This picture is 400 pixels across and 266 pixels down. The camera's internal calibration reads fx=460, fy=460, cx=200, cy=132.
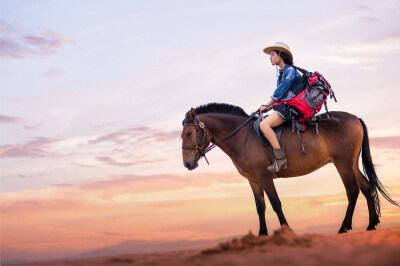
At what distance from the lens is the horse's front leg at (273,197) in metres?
9.51

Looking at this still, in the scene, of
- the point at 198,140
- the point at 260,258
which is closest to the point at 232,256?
the point at 260,258

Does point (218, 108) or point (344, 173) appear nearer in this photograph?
point (344, 173)

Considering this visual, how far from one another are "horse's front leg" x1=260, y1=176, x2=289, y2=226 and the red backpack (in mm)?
1616

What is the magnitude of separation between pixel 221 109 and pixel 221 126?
532mm

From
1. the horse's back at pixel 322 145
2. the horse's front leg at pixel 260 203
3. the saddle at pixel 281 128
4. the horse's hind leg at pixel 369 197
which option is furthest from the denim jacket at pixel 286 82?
the horse's hind leg at pixel 369 197

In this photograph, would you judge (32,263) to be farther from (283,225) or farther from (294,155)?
(294,155)

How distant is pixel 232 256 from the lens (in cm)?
738

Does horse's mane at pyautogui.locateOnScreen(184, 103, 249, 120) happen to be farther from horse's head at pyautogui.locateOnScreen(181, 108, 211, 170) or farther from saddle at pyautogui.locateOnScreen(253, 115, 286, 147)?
saddle at pyautogui.locateOnScreen(253, 115, 286, 147)

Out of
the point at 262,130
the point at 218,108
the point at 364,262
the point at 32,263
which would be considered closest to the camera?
the point at 364,262

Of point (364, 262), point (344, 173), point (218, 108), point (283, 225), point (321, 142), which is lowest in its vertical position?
point (364, 262)

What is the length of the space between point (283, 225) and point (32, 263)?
4688 mm

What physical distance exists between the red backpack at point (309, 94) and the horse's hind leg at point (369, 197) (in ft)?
6.24

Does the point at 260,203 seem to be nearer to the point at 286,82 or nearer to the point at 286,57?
the point at 286,82

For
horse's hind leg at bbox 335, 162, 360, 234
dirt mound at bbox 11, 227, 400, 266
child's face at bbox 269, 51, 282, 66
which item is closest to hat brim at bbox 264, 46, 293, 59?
child's face at bbox 269, 51, 282, 66
